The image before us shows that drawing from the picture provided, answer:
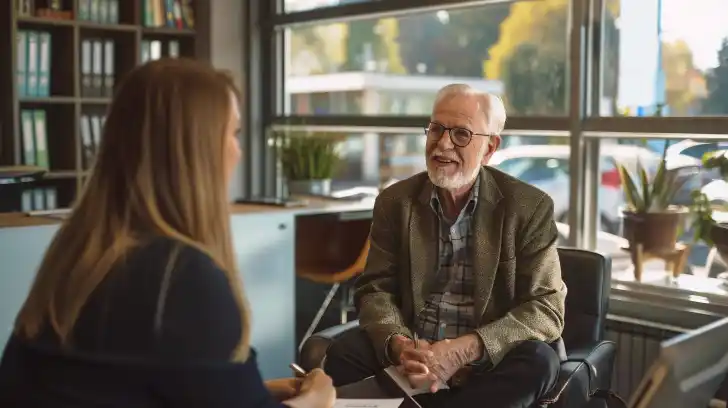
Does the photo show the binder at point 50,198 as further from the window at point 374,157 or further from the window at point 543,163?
the window at point 543,163

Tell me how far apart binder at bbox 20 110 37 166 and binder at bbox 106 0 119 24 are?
66cm

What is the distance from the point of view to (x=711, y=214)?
3.04 meters

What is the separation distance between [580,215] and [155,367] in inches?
97.6

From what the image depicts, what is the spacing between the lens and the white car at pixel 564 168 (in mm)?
3299

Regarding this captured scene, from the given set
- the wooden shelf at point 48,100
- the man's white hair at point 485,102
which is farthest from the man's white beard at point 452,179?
the wooden shelf at point 48,100

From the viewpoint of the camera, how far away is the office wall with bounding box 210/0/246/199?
4750mm

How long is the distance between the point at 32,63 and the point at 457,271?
2777 mm

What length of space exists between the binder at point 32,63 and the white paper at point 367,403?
304 centimetres

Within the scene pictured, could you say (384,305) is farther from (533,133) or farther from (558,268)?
(533,133)

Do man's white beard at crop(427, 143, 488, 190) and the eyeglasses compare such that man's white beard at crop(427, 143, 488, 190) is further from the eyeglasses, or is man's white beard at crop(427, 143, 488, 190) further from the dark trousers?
the dark trousers

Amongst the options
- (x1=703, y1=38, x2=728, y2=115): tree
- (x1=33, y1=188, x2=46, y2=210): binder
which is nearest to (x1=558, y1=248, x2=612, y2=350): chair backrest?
(x1=703, y1=38, x2=728, y2=115): tree

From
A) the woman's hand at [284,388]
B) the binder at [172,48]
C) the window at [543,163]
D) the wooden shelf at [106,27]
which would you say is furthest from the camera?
the binder at [172,48]

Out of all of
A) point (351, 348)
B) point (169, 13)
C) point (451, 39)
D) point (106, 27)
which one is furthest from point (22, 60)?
point (351, 348)

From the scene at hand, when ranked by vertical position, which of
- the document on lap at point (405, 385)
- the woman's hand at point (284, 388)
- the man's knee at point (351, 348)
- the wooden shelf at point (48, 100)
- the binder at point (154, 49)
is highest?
the binder at point (154, 49)
